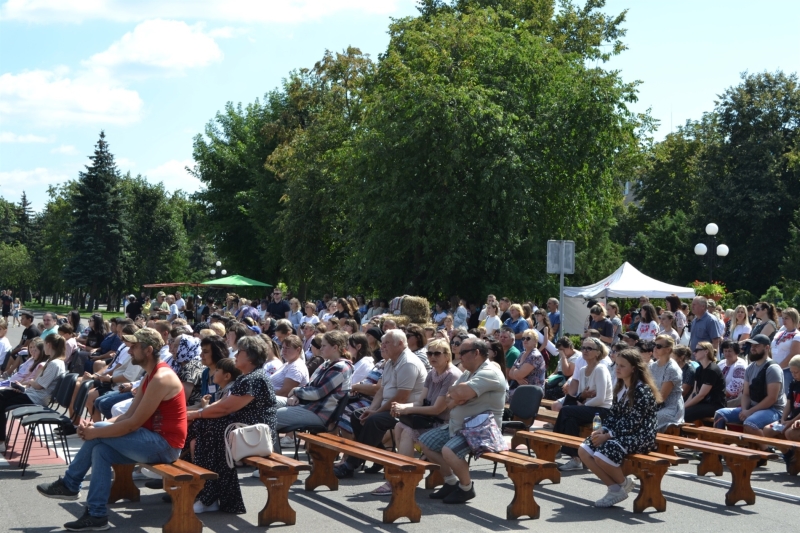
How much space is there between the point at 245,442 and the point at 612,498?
338cm

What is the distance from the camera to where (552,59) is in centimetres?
2842

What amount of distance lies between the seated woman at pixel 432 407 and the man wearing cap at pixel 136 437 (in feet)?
7.60

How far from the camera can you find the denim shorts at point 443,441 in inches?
332

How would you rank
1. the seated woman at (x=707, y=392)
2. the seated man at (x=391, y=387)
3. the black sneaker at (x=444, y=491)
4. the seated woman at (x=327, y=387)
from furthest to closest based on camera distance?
the seated woman at (x=707, y=392) < the seated woman at (x=327, y=387) < the seated man at (x=391, y=387) < the black sneaker at (x=444, y=491)

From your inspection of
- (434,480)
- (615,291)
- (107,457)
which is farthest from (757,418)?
(615,291)

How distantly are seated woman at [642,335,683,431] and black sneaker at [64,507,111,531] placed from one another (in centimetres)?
622

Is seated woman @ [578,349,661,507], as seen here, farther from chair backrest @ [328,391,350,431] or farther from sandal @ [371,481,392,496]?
chair backrest @ [328,391,350,431]

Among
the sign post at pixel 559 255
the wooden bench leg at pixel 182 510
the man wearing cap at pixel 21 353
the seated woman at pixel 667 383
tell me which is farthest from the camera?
the sign post at pixel 559 255

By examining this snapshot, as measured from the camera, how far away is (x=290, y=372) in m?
11.1

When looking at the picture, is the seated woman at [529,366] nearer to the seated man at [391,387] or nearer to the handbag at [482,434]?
the seated man at [391,387]

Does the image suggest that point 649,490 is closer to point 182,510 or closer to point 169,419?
point 182,510

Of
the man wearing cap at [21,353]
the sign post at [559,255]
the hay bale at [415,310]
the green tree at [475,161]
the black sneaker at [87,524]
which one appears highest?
the green tree at [475,161]

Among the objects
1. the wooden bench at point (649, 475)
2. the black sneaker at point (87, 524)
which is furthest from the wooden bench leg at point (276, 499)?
the wooden bench at point (649, 475)

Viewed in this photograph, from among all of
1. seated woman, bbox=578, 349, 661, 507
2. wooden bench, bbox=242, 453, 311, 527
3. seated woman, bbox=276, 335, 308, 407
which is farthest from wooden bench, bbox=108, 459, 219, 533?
seated woman, bbox=276, 335, 308, 407
